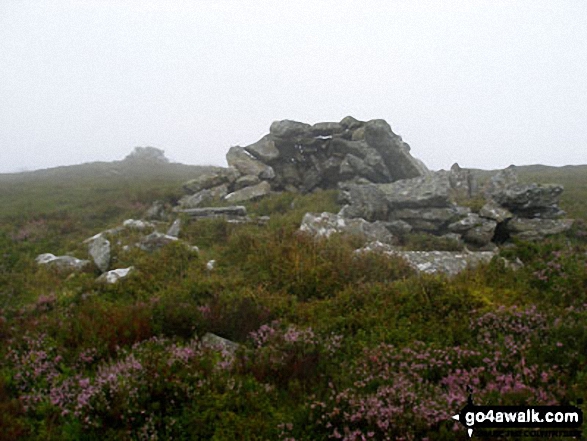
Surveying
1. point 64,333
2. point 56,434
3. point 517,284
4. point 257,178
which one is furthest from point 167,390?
point 257,178

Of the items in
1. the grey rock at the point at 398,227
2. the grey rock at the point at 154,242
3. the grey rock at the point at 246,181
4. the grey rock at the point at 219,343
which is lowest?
the grey rock at the point at 219,343

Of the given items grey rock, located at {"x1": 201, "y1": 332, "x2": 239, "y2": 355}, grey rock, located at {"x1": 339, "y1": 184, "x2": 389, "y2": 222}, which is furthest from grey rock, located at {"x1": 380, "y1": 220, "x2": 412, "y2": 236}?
grey rock, located at {"x1": 201, "y1": 332, "x2": 239, "y2": 355}

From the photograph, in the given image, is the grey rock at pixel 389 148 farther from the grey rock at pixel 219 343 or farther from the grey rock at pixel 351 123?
the grey rock at pixel 219 343

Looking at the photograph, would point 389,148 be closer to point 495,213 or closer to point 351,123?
point 351,123

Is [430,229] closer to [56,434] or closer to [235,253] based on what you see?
[235,253]

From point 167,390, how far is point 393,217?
12.1m

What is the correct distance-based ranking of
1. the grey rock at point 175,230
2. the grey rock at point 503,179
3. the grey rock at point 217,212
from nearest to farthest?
the grey rock at point 175,230, the grey rock at point 217,212, the grey rock at point 503,179

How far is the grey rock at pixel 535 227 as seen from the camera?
42.2 feet

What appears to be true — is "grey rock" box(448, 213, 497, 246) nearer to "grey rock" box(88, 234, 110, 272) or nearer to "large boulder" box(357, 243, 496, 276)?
"large boulder" box(357, 243, 496, 276)

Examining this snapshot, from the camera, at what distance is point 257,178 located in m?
21.9

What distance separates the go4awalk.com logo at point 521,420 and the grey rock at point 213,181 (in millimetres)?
19311

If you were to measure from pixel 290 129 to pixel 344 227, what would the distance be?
10.5 meters

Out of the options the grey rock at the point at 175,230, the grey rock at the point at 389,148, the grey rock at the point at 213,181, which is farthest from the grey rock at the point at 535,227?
the grey rock at the point at 213,181

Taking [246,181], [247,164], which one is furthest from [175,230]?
[247,164]
